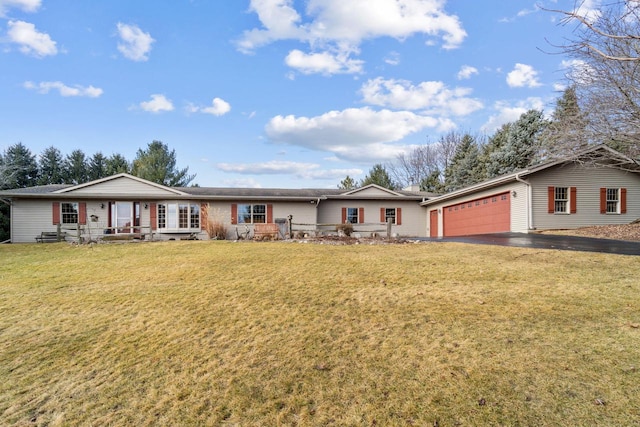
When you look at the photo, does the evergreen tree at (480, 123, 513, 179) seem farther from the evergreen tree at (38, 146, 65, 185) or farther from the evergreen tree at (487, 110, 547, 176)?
the evergreen tree at (38, 146, 65, 185)

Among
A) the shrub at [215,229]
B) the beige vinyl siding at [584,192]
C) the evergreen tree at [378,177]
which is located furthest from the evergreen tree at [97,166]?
the beige vinyl siding at [584,192]

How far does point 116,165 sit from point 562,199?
128 feet

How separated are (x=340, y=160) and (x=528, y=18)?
28.1m

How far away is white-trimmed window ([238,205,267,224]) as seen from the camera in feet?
66.9

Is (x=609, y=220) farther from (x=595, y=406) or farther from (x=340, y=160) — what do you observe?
(x=340, y=160)

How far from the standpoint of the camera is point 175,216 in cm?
1956

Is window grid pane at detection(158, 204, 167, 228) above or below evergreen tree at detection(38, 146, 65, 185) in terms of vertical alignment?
below

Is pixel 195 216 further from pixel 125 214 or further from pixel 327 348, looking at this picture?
pixel 327 348

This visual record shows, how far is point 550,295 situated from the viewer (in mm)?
5562

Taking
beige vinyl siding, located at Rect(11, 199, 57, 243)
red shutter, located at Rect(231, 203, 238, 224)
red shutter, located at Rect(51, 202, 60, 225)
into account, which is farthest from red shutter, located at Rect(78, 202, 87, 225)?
red shutter, located at Rect(231, 203, 238, 224)

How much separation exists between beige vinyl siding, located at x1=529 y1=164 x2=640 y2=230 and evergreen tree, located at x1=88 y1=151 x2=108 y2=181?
40.1 meters

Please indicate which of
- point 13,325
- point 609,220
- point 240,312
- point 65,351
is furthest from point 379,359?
point 609,220

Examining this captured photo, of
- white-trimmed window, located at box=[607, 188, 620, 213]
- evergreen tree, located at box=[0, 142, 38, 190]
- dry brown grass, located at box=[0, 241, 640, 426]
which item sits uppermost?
evergreen tree, located at box=[0, 142, 38, 190]

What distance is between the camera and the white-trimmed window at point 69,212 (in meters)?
19.0
